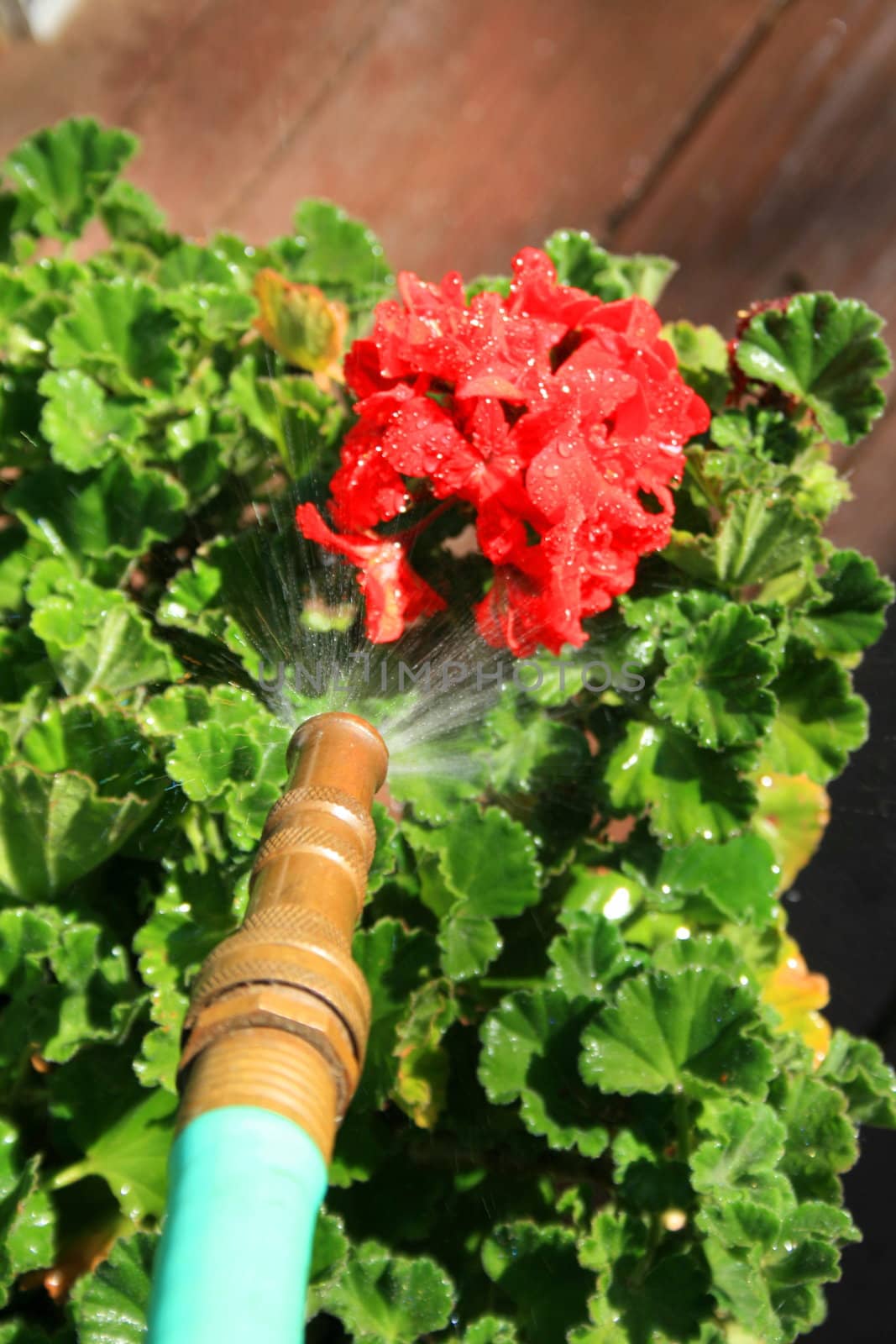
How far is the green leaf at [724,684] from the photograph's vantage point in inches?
34.8

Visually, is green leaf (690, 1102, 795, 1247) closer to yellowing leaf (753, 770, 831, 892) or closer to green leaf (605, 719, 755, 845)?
green leaf (605, 719, 755, 845)

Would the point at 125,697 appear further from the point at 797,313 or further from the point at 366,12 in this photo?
the point at 366,12

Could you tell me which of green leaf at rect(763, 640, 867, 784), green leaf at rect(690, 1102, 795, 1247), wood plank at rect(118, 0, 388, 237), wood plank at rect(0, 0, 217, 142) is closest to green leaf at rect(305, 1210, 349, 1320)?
green leaf at rect(690, 1102, 795, 1247)

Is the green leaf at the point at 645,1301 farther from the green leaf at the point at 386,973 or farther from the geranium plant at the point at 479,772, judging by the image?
the green leaf at the point at 386,973

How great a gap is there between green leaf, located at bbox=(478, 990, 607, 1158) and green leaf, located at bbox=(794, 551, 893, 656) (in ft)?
1.10

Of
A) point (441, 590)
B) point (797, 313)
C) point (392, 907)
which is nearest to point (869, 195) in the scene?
point (797, 313)

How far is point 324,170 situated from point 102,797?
40.2 inches

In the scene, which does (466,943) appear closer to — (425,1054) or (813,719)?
(425,1054)

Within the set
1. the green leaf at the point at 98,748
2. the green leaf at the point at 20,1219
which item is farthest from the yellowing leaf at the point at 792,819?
the green leaf at the point at 20,1219

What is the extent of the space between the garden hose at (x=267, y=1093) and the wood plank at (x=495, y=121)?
1.10 metres

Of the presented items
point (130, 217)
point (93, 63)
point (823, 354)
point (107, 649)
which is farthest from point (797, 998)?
point (93, 63)

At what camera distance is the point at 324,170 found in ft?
5.16

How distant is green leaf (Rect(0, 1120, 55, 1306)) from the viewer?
797 mm

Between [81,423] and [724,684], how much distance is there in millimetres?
548
